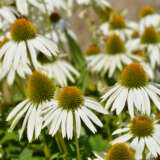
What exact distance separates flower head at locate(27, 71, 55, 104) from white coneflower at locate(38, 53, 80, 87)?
17.9 inches

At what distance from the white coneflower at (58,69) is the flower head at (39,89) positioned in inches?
17.9

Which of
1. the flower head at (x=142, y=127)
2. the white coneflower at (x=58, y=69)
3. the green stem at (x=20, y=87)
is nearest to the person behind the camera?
the flower head at (x=142, y=127)

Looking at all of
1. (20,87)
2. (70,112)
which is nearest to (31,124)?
(70,112)

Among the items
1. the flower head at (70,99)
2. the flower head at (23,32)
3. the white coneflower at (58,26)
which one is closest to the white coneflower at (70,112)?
the flower head at (70,99)

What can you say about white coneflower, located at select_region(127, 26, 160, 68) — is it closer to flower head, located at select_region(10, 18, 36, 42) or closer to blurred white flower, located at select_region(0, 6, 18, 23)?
blurred white flower, located at select_region(0, 6, 18, 23)

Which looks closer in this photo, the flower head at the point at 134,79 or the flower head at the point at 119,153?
the flower head at the point at 119,153

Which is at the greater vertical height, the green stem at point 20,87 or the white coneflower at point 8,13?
the white coneflower at point 8,13

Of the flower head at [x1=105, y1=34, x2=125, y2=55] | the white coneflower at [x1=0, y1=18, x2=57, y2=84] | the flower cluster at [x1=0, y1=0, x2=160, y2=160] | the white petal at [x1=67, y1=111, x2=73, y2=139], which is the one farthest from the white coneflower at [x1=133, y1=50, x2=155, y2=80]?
the white petal at [x1=67, y1=111, x2=73, y2=139]

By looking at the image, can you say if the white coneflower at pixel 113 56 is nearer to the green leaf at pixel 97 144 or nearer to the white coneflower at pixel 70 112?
the green leaf at pixel 97 144

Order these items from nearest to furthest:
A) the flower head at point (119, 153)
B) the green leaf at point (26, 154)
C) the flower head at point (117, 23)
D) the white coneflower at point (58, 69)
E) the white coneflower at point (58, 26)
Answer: the flower head at point (119, 153) < the green leaf at point (26, 154) < the white coneflower at point (58, 69) < the white coneflower at point (58, 26) < the flower head at point (117, 23)

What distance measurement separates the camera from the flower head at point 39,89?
1.18m

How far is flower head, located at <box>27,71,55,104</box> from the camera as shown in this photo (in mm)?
1179

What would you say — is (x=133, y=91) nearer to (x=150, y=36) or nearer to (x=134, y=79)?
(x=134, y=79)

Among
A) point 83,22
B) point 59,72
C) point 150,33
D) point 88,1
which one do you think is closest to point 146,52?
point 150,33
